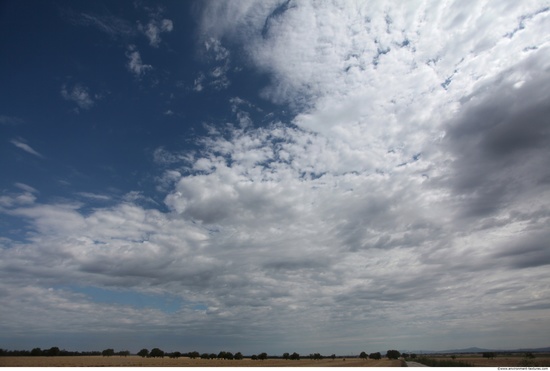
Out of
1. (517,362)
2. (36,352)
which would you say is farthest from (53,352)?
(517,362)

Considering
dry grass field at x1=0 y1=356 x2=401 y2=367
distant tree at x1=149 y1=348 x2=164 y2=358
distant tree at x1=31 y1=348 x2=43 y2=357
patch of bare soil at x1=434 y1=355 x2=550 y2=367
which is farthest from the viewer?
distant tree at x1=149 y1=348 x2=164 y2=358

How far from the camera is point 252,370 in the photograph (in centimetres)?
2158

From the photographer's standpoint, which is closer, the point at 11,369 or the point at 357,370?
the point at 11,369

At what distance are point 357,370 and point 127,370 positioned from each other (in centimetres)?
1756

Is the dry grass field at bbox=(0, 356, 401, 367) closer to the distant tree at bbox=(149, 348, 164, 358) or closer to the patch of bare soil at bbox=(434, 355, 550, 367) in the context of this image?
the patch of bare soil at bbox=(434, 355, 550, 367)

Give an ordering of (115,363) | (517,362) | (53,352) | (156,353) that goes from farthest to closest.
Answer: (156,353) < (53,352) < (115,363) < (517,362)

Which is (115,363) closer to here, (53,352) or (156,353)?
(53,352)

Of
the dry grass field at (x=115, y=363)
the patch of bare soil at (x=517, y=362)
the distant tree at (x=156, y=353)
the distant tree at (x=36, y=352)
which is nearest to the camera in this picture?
the patch of bare soil at (x=517, y=362)

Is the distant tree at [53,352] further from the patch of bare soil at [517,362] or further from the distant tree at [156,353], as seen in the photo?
the patch of bare soil at [517,362]

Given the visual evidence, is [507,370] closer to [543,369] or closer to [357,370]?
Result: [543,369]

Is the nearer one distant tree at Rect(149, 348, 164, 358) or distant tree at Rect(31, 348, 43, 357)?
distant tree at Rect(31, 348, 43, 357)

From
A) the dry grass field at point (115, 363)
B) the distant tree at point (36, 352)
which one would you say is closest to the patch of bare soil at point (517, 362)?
the dry grass field at point (115, 363)

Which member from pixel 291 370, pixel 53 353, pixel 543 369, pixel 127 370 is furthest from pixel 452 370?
pixel 53 353

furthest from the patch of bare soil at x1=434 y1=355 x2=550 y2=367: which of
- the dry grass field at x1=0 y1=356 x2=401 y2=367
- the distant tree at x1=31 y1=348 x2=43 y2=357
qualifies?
the distant tree at x1=31 y1=348 x2=43 y2=357
